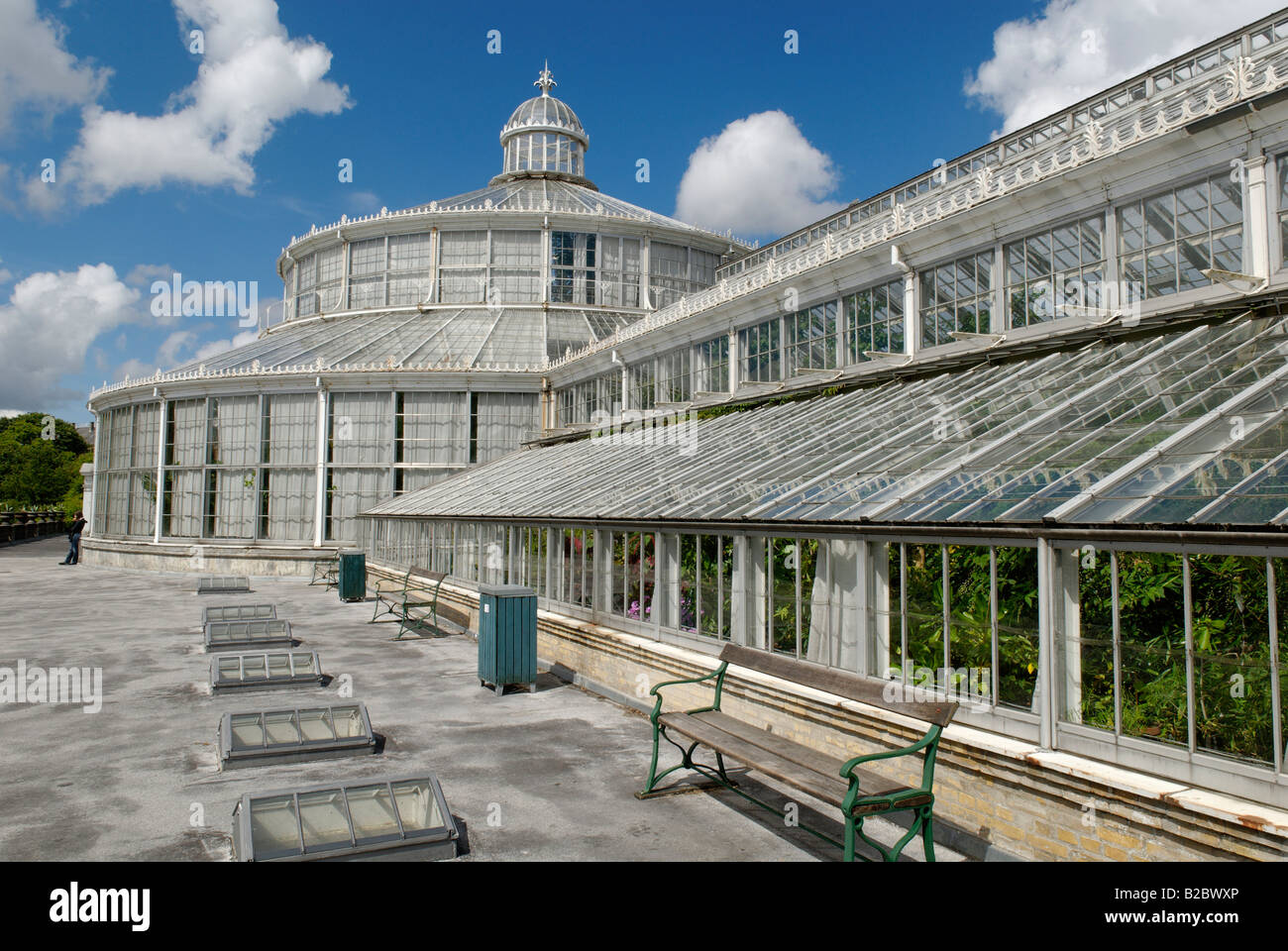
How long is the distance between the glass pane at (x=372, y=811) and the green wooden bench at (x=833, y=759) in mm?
2618

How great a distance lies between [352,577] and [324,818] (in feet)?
73.4

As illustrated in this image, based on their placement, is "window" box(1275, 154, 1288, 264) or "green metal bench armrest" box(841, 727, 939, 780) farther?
"window" box(1275, 154, 1288, 264)

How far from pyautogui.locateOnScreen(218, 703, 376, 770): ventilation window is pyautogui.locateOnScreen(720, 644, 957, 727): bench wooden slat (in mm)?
4789

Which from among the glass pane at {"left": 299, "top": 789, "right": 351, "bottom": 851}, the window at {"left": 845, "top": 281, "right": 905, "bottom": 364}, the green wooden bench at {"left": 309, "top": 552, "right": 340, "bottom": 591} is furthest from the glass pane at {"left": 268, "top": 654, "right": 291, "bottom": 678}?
the green wooden bench at {"left": 309, "top": 552, "right": 340, "bottom": 591}

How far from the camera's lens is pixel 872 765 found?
865cm

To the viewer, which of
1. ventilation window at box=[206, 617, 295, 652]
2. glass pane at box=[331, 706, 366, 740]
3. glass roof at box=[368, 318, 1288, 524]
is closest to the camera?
glass roof at box=[368, 318, 1288, 524]

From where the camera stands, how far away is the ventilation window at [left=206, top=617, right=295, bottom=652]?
17.9 m

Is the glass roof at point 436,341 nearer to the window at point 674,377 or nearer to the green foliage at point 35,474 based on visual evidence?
A: the window at point 674,377

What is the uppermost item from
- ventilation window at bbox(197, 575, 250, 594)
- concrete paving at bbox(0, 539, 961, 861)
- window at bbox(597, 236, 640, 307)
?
window at bbox(597, 236, 640, 307)

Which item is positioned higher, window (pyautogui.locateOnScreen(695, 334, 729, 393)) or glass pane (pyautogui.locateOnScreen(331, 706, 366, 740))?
window (pyautogui.locateOnScreen(695, 334, 729, 393))

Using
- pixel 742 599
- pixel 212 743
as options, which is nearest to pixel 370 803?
pixel 212 743

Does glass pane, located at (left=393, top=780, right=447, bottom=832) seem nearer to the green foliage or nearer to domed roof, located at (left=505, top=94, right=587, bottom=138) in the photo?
domed roof, located at (left=505, top=94, right=587, bottom=138)

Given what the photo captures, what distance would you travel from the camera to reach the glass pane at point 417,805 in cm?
741

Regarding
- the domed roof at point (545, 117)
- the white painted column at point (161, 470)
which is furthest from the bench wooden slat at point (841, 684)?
the domed roof at point (545, 117)
